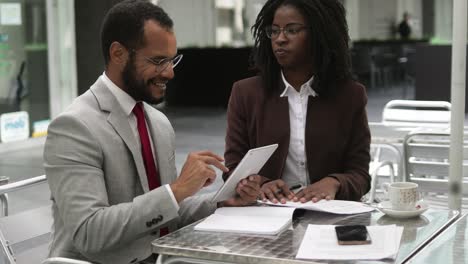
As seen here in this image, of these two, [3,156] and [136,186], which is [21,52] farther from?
[136,186]

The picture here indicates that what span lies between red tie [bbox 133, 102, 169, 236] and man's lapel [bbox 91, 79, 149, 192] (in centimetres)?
4

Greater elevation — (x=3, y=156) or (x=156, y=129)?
(x=156, y=129)

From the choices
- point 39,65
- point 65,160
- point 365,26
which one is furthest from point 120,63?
point 365,26

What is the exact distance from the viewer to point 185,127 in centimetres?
1138

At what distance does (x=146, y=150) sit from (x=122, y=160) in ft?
0.41

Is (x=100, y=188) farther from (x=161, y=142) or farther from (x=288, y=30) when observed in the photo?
(x=288, y=30)

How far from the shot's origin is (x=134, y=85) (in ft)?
7.68

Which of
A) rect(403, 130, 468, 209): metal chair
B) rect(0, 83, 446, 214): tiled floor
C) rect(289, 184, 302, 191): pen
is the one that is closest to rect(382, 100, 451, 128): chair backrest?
rect(403, 130, 468, 209): metal chair

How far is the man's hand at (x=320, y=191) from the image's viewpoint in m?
2.54

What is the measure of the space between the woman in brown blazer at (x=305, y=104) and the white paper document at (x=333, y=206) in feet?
0.83

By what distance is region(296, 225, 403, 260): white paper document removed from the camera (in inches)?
75.2

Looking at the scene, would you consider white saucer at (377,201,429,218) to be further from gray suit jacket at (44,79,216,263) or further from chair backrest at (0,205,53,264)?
chair backrest at (0,205,53,264)

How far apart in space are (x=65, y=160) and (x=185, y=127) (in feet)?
30.2

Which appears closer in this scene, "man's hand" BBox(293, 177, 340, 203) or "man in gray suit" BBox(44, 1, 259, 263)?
"man in gray suit" BBox(44, 1, 259, 263)
